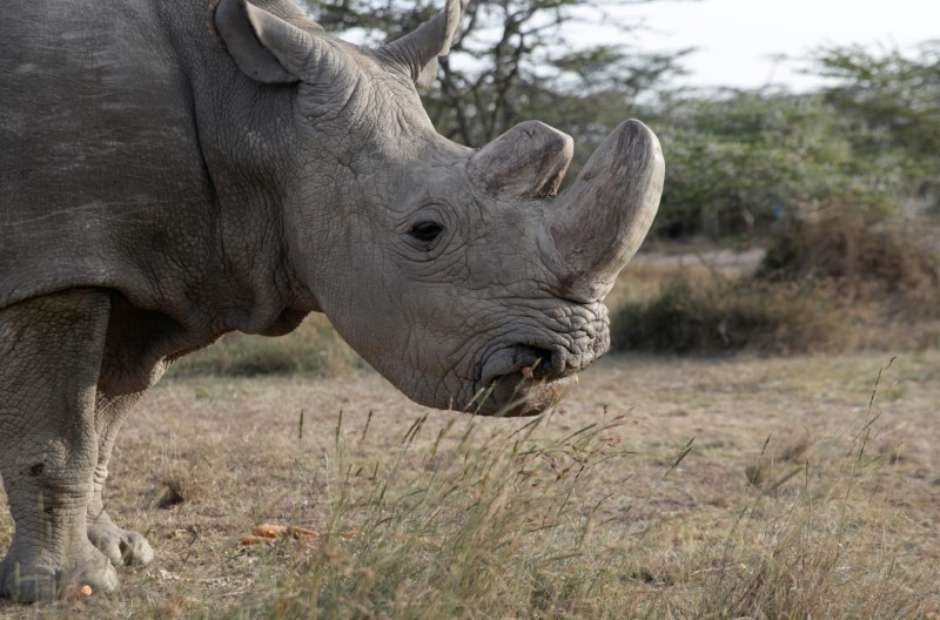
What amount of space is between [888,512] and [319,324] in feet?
20.2

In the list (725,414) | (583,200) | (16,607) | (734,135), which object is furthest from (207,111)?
(734,135)

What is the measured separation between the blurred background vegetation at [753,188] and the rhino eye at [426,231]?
20.2 feet

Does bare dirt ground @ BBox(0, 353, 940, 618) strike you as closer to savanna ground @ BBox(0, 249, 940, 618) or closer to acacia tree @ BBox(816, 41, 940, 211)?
savanna ground @ BBox(0, 249, 940, 618)

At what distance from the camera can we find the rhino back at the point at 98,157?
12.5ft

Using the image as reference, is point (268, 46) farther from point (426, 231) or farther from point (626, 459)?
point (626, 459)

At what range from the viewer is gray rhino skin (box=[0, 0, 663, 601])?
3.62 m

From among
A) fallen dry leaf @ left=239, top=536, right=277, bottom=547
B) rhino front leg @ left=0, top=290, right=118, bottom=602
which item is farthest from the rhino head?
fallen dry leaf @ left=239, top=536, right=277, bottom=547

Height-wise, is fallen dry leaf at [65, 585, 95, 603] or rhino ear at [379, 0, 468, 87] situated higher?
rhino ear at [379, 0, 468, 87]

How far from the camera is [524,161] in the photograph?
3.70m

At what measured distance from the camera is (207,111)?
4078mm

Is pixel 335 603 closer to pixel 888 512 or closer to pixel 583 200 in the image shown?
pixel 583 200

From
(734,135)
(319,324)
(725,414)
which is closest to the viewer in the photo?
(725,414)

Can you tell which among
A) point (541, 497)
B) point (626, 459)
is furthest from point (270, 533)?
point (626, 459)

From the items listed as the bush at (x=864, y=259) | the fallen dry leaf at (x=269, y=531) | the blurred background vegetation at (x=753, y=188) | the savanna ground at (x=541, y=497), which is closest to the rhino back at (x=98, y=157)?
the savanna ground at (x=541, y=497)
